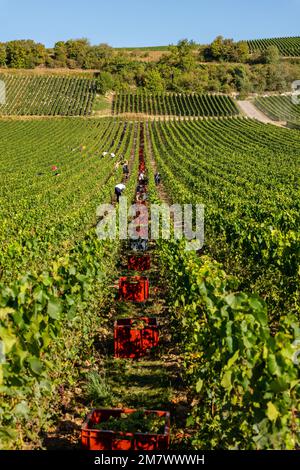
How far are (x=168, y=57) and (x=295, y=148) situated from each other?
306 feet

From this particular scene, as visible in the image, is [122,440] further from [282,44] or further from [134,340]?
[282,44]

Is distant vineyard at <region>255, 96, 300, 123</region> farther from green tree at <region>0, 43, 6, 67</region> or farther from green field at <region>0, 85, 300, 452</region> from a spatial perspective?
green tree at <region>0, 43, 6, 67</region>

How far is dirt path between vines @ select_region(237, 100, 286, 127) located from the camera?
2684 inches

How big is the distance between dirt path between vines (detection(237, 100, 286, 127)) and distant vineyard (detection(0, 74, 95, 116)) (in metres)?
25.5

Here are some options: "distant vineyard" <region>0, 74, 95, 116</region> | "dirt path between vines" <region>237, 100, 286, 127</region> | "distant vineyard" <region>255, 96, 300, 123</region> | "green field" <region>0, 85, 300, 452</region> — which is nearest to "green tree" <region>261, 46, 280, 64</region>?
Result: "distant vineyard" <region>255, 96, 300, 123</region>

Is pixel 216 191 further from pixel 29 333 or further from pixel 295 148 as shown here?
pixel 295 148

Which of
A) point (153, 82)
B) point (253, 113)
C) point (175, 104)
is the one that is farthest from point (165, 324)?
point (153, 82)

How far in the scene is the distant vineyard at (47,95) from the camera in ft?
252

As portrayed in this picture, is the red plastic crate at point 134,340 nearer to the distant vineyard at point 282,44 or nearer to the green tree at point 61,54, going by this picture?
the green tree at point 61,54

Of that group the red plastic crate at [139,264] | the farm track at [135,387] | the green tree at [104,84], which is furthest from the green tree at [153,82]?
the farm track at [135,387]

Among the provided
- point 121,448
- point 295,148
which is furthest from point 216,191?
point 295,148

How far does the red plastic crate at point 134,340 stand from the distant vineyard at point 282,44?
141m

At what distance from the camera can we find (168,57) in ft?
413

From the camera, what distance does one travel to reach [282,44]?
480 feet
